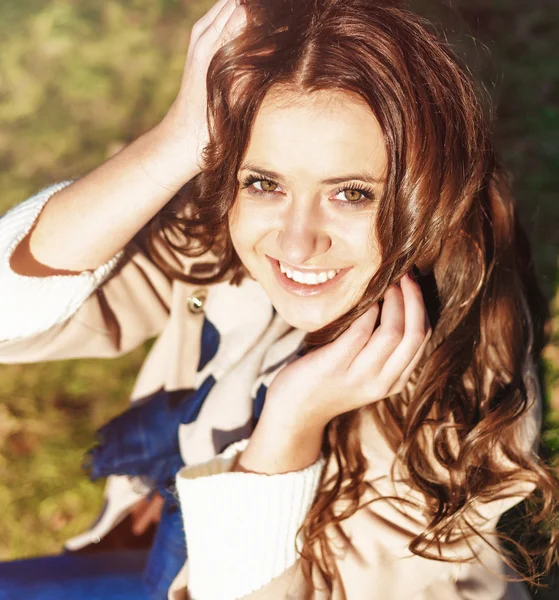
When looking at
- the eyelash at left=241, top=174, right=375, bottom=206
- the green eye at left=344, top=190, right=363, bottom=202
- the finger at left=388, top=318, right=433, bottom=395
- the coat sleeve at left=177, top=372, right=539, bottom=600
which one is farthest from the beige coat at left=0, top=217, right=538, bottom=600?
the green eye at left=344, top=190, right=363, bottom=202

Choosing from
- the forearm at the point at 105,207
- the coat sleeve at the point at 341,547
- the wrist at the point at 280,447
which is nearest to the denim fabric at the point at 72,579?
the coat sleeve at the point at 341,547

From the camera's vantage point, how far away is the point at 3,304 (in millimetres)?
2119

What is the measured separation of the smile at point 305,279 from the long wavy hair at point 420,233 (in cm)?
11

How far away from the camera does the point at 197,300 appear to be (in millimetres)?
2510

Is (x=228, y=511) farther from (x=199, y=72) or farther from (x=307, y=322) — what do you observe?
(x=199, y=72)

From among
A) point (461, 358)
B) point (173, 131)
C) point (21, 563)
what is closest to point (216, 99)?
point (173, 131)

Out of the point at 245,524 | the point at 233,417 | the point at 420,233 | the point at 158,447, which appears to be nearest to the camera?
the point at 420,233

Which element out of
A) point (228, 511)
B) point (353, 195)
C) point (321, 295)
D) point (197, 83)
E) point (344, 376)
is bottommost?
point (228, 511)

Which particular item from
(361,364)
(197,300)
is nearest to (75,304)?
(197,300)

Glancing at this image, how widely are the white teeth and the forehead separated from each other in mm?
363

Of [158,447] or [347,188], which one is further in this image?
[158,447]

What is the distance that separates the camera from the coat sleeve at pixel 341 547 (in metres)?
2.00

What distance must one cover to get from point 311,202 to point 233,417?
0.88 m

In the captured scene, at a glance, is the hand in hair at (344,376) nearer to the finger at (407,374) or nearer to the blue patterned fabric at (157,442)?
the finger at (407,374)
